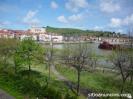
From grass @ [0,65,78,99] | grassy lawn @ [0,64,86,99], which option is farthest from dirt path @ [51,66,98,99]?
grass @ [0,65,78,99]

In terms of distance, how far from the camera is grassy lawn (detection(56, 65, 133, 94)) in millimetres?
27359

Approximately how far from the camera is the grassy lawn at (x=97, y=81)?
27.4 meters

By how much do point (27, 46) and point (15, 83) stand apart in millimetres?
8560

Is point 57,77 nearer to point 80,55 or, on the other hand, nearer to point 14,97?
point 80,55

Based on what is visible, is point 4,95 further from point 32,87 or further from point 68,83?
point 68,83

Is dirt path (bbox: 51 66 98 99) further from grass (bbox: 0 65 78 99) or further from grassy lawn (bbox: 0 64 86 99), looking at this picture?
grass (bbox: 0 65 78 99)

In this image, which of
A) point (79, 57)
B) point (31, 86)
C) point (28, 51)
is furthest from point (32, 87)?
point (28, 51)

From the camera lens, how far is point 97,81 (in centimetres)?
3209

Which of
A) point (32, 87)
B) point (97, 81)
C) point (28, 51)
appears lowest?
point (97, 81)

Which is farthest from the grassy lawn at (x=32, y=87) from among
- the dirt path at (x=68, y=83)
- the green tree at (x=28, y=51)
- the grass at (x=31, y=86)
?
the green tree at (x=28, y=51)

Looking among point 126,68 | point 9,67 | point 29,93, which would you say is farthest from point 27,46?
point 126,68

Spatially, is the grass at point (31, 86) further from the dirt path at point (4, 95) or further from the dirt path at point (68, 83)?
the dirt path at point (68, 83)

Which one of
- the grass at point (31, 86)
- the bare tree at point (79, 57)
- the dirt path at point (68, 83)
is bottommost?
the dirt path at point (68, 83)

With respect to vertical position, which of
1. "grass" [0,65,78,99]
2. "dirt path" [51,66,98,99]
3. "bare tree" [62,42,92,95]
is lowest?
"dirt path" [51,66,98,99]
